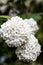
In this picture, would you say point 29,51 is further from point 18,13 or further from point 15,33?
point 18,13

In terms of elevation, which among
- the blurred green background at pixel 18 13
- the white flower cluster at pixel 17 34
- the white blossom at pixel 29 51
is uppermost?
the white flower cluster at pixel 17 34

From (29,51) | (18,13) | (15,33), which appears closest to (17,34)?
(15,33)

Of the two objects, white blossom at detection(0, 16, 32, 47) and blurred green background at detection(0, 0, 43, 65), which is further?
blurred green background at detection(0, 0, 43, 65)

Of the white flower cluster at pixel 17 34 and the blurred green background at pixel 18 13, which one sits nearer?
the white flower cluster at pixel 17 34

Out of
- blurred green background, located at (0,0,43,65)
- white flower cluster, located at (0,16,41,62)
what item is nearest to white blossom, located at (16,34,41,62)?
white flower cluster, located at (0,16,41,62)

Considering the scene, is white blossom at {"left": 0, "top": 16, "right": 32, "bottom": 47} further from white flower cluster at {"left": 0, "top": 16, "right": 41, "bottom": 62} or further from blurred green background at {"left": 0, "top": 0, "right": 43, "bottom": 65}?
blurred green background at {"left": 0, "top": 0, "right": 43, "bottom": 65}

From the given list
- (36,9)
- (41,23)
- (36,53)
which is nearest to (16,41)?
Result: (36,53)

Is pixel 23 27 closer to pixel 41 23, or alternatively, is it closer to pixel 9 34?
pixel 9 34

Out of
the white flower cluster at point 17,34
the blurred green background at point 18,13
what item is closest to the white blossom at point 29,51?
the white flower cluster at point 17,34

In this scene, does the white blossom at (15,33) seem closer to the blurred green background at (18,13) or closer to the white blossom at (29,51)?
the white blossom at (29,51)
